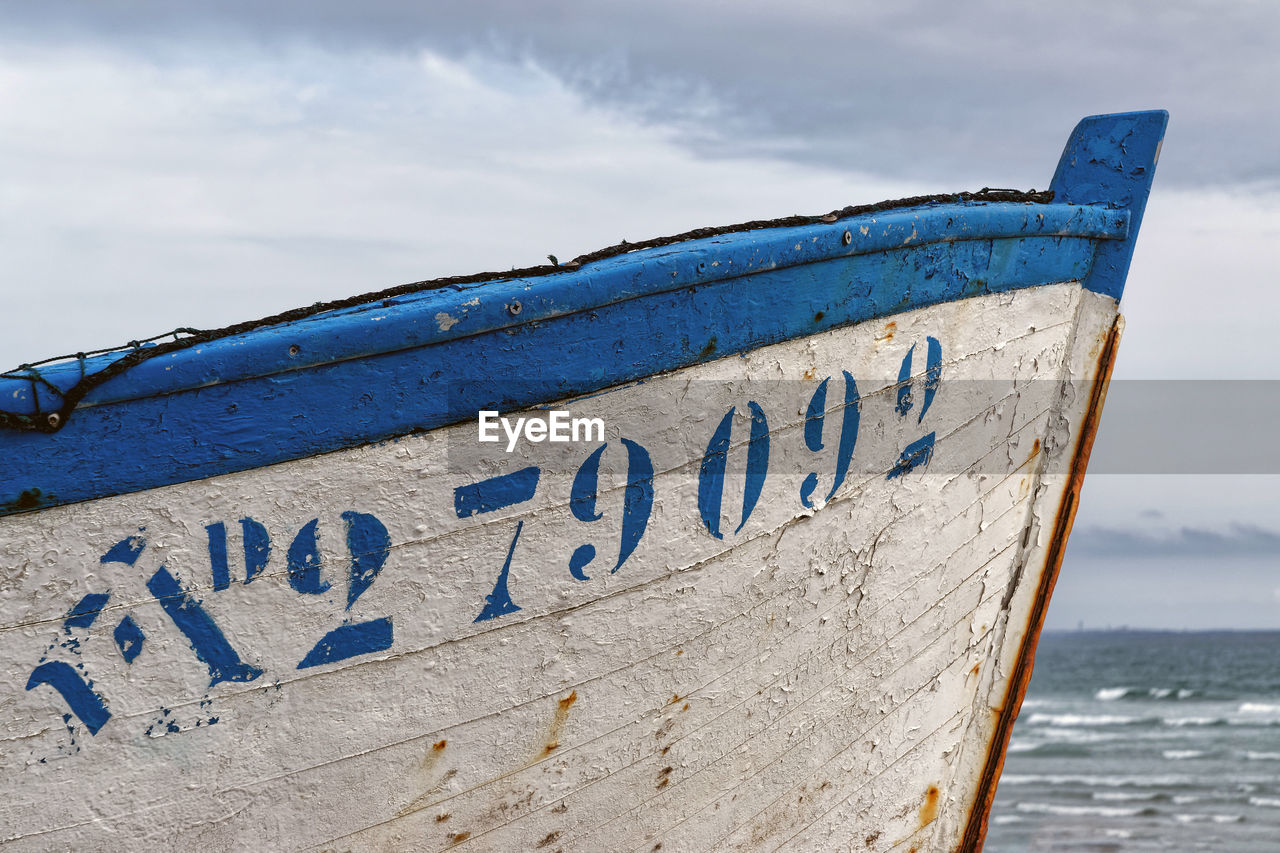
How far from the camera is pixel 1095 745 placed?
19281 mm

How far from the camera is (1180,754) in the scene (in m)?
17.5

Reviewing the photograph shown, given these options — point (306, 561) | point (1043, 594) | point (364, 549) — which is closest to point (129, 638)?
point (306, 561)

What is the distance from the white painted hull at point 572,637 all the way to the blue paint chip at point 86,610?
0.02 metres

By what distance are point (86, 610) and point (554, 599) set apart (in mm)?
946

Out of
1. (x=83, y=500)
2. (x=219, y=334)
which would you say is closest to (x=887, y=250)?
(x=219, y=334)

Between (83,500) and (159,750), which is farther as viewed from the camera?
(159,750)

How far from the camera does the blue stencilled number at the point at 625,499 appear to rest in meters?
2.21

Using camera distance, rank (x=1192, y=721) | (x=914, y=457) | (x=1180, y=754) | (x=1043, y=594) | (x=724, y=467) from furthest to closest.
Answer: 1. (x=1192, y=721)
2. (x=1180, y=754)
3. (x=1043, y=594)
4. (x=914, y=457)
5. (x=724, y=467)

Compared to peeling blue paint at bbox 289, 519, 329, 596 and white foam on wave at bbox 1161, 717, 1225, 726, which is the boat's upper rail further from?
white foam on wave at bbox 1161, 717, 1225, 726

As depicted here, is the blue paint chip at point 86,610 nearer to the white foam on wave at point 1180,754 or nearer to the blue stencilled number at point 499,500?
the blue stencilled number at point 499,500

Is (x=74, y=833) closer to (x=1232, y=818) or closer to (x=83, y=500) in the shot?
(x=83, y=500)

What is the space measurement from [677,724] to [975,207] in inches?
67.4

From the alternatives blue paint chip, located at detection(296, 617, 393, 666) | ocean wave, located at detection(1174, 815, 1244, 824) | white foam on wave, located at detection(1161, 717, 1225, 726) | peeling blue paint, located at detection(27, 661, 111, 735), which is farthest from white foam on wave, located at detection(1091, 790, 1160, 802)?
peeling blue paint, located at detection(27, 661, 111, 735)

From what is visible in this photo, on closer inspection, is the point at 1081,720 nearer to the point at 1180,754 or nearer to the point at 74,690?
the point at 1180,754
